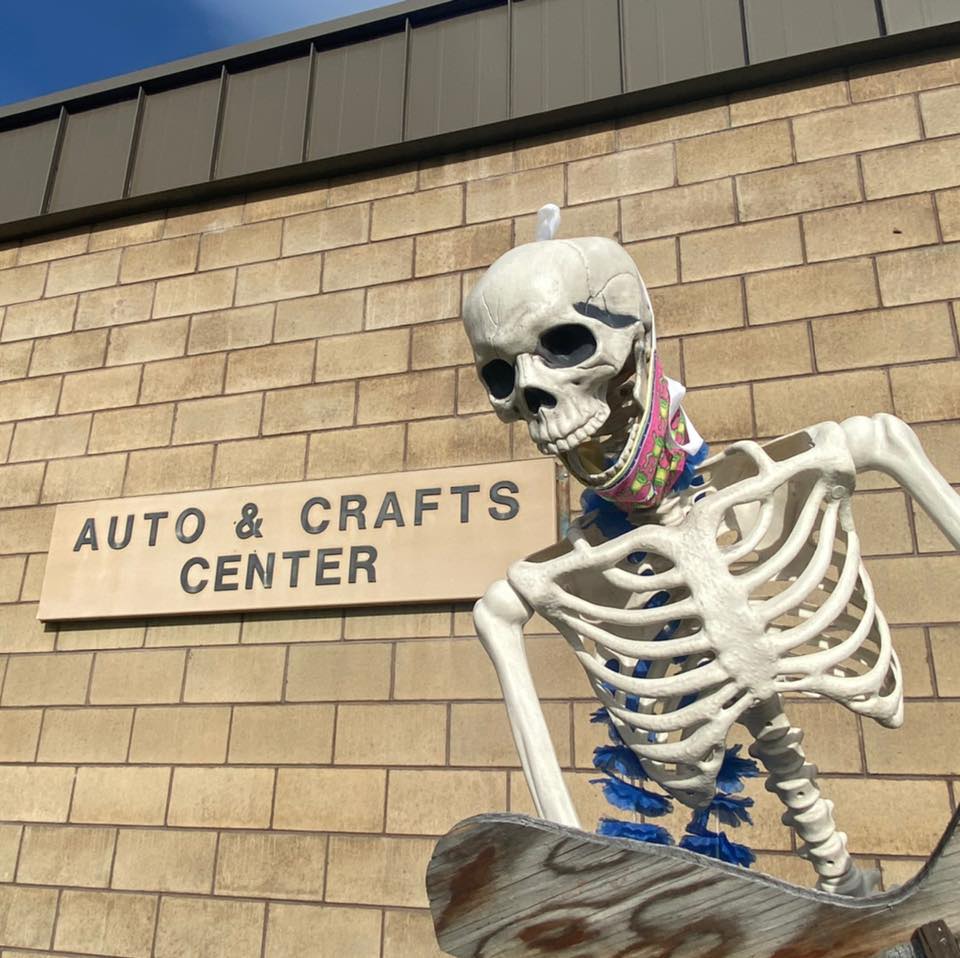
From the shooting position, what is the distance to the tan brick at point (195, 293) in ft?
13.4

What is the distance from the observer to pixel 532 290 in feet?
4.40

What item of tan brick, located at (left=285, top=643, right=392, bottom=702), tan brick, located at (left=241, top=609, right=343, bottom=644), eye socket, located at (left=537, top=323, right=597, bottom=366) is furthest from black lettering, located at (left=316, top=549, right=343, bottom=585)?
eye socket, located at (left=537, top=323, right=597, bottom=366)

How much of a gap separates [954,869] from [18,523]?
416 centimetres

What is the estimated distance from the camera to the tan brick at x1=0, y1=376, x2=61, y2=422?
418 centimetres

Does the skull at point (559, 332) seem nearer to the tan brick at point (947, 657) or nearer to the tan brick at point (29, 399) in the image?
the tan brick at point (947, 657)

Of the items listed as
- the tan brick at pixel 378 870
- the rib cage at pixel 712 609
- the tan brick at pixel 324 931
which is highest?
the rib cage at pixel 712 609

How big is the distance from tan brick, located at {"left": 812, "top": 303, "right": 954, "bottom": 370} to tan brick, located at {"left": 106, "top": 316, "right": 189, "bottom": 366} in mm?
2953

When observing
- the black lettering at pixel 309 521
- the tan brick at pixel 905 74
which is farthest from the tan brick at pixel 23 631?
the tan brick at pixel 905 74

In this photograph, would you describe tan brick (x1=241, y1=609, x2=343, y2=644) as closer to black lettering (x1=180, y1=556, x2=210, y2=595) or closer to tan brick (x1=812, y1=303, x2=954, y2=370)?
black lettering (x1=180, y1=556, x2=210, y2=595)

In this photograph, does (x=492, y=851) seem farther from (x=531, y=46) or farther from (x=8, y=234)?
(x=8, y=234)

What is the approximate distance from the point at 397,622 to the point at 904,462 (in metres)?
2.22

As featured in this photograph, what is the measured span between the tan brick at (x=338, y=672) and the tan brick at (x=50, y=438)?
65.8 inches

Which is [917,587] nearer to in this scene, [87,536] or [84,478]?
[87,536]

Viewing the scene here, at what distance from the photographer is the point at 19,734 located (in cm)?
361
